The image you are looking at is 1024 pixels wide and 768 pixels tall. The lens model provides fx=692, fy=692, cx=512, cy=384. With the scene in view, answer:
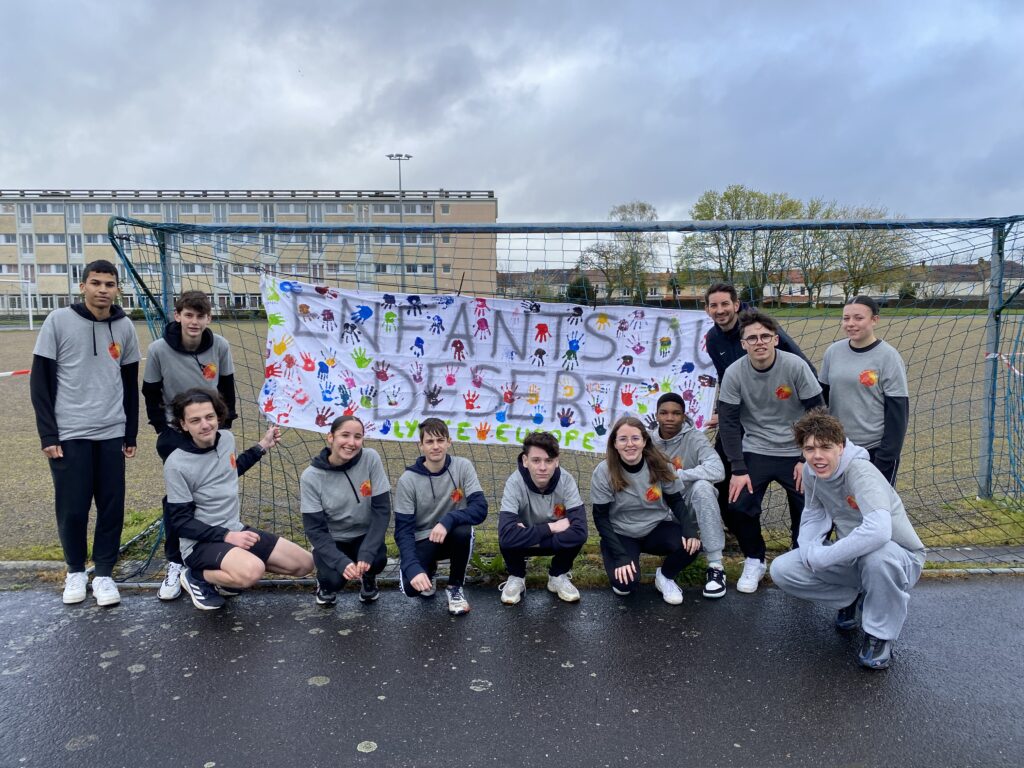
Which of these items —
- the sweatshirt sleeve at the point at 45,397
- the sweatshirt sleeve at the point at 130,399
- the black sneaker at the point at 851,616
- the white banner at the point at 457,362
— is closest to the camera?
the black sneaker at the point at 851,616

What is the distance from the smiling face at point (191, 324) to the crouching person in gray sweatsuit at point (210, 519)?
389mm

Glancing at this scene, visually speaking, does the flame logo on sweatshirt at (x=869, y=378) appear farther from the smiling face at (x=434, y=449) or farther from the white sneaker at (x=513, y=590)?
the smiling face at (x=434, y=449)

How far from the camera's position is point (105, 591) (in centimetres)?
386

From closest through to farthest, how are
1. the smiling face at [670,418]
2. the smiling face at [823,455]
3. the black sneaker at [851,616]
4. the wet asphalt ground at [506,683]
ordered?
the wet asphalt ground at [506,683] < the smiling face at [823,455] < the black sneaker at [851,616] < the smiling face at [670,418]

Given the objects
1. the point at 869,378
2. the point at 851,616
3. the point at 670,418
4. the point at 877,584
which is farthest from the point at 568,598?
the point at 869,378

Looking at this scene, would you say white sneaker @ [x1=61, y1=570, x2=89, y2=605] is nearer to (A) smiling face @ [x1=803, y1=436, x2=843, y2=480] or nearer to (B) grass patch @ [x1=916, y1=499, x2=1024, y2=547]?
(A) smiling face @ [x1=803, y1=436, x2=843, y2=480]

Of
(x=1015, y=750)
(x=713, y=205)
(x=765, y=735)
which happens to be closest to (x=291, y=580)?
(x=765, y=735)

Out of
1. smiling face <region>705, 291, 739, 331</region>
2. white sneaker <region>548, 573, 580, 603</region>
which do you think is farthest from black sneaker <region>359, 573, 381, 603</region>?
smiling face <region>705, 291, 739, 331</region>

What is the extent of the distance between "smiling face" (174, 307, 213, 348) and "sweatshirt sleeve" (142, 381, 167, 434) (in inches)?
12.4

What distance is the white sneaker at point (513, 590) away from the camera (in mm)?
3863

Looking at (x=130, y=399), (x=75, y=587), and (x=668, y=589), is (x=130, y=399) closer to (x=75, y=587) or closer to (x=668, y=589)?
(x=75, y=587)

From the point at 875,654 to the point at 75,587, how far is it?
4165 millimetres

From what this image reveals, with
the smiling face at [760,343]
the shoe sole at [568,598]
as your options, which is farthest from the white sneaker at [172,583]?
the smiling face at [760,343]

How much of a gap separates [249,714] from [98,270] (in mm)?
2513
